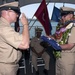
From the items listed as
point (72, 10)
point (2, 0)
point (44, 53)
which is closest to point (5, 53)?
point (72, 10)

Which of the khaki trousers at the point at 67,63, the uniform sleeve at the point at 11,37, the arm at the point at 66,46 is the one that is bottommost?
the khaki trousers at the point at 67,63

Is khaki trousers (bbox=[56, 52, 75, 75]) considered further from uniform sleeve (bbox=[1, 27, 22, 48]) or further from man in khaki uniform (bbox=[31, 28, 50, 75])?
man in khaki uniform (bbox=[31, 28, 50, 75])

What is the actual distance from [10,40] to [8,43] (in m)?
0.07

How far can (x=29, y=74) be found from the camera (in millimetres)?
7152

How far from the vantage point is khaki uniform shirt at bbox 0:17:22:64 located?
9.72 ft

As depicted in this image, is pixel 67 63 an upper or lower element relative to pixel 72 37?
lower

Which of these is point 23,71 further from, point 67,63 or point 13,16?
point 13,16

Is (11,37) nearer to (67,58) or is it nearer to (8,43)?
(8,43)

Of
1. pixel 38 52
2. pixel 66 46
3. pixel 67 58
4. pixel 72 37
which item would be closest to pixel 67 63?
pixel 67 58

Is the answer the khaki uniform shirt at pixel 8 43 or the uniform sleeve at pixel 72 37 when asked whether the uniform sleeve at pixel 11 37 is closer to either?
the khaki uniform shirt at pixel 8 43

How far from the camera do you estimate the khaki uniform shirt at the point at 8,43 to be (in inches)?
117

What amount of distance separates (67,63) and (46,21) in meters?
1.35

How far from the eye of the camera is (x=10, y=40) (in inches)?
117

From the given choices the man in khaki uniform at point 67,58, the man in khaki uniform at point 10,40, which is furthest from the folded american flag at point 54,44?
the man in khaki uniform at point 10,40
